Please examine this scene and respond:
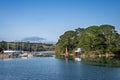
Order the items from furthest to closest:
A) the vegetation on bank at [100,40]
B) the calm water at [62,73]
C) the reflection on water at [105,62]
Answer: the vegetation on bank at [100,40] < the reflection on water at [105,62] < the calm water at [62,73]

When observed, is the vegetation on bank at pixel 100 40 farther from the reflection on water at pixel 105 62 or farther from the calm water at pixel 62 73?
the calm water at pixel 62 73

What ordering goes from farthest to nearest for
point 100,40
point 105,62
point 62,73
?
point 100,40 < point 105,62 < point 62,73

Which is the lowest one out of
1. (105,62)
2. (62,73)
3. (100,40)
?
(62,73)

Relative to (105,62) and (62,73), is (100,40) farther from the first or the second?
(62,73)

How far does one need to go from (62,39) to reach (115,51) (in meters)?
34.4

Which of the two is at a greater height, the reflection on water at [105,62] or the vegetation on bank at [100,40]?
the vegetation on bank at [100,40]

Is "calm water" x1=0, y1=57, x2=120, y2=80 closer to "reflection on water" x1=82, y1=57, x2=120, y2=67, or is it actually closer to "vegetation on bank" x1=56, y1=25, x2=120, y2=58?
"reflection on water" x1=82, y1=57, x2=120, y2=67

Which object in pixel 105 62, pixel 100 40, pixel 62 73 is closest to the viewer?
pixel 62 73

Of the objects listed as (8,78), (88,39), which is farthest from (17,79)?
(88,39)

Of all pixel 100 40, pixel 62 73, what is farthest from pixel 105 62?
pixel 100 40

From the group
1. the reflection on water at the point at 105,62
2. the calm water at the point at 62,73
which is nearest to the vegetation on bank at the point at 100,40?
the reflection on water at the point at 105,62

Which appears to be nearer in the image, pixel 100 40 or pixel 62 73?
pixel 62 73

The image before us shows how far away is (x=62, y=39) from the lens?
149 m

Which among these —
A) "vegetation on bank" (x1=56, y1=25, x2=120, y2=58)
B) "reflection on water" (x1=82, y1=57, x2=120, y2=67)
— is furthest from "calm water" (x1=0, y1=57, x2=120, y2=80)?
"vegetation on bank" (x1=56, y1=25, x2=120, y2=58)
